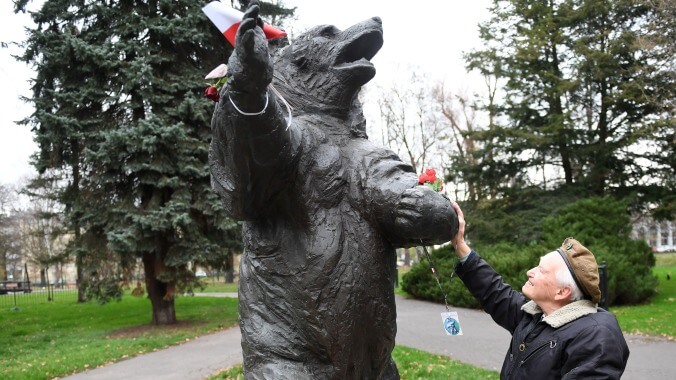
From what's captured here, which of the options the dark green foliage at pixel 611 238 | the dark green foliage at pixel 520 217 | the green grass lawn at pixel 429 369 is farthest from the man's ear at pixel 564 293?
the dark green foliage at pixel 520 217

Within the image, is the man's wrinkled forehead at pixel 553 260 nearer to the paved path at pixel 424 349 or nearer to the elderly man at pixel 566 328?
the elderly man at pixel 566 328

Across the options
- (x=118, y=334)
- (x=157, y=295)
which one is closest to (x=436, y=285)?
(x=157, y=295)

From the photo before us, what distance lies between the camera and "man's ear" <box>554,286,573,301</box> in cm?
222

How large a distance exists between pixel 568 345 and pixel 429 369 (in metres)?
5.78

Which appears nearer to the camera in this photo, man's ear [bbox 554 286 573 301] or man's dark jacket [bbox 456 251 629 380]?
man's dark jacket [bbox 456 251 629 380]

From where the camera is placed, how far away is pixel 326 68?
2.26m

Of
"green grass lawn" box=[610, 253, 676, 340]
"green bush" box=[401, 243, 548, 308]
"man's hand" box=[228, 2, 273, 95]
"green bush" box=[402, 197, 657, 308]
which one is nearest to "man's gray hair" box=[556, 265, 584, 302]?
"man's hand" box=[228, 2, 273, 95]

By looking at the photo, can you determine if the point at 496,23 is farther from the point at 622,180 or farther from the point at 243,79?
the point at 243,79

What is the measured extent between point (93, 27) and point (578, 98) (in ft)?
48.2

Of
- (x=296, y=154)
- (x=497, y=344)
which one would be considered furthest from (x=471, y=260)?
(x=497, y=344)

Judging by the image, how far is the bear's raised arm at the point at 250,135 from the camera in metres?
1.62

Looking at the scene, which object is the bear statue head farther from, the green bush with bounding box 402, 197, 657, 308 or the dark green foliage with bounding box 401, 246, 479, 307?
the dark green foliage with bounding box 401, 246, 479, 307

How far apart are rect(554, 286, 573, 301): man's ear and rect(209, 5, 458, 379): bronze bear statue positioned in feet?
1.89

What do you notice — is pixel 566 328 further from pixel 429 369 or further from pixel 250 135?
pixel 429 369
